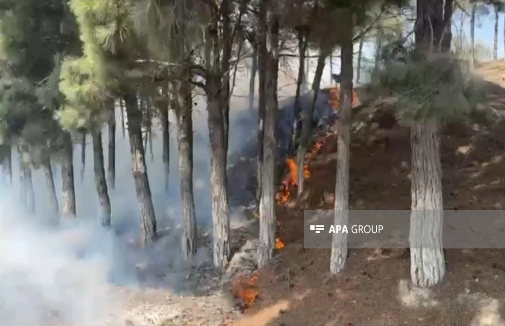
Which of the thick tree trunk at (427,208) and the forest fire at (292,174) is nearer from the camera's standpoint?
the thick tree trunk at (427,208)

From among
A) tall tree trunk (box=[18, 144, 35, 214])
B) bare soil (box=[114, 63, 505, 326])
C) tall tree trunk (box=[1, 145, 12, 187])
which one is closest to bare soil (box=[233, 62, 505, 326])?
bare soil (box=[114, 63, 505, 326])

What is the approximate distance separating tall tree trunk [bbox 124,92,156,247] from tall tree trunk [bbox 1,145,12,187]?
Answer: 4.72 metres

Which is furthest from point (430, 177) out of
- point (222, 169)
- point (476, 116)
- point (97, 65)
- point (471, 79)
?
point (97, 65)

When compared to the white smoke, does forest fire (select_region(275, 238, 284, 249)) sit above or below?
above

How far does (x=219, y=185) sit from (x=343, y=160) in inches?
86.2

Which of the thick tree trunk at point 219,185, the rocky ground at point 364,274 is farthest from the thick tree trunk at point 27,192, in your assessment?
the thick tree trunk at point 219,185

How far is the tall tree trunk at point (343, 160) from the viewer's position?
19.2ft

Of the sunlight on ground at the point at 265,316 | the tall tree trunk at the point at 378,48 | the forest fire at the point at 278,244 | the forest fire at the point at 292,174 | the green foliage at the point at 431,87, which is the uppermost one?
the tall tree trunk at the point at 378,48

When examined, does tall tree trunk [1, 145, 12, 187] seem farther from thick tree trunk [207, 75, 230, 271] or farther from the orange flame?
the orange flame

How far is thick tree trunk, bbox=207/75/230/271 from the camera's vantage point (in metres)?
7.38

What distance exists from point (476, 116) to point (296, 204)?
4025 mm

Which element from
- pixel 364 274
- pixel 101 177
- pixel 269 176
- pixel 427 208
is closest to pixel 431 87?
pixel 427 208

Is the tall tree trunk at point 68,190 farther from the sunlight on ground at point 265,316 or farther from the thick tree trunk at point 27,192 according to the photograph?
the sunlight on ground at point 265,316

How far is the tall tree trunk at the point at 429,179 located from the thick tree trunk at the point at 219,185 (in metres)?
2.99
